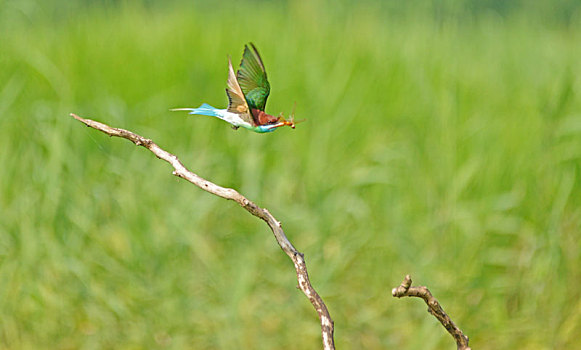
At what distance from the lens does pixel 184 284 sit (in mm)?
3838

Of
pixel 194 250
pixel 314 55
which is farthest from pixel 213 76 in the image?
pixel 194 250

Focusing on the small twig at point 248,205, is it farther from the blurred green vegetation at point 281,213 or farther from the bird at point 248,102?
the blurred green vegetation at point 281,213

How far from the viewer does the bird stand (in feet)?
2.15

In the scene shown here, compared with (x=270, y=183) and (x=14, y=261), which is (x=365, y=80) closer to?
(x=270, y=183)

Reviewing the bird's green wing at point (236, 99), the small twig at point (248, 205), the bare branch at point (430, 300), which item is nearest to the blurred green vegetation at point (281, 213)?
the bare branch at point (430, 300)

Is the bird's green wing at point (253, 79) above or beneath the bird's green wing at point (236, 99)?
above

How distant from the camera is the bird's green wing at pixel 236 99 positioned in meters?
0.67

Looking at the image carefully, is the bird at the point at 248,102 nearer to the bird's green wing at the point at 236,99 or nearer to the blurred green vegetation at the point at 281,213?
the bird's green wing at the point at 236,99

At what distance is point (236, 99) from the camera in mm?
686

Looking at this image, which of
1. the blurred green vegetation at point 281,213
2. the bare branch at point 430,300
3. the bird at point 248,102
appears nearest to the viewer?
the bird at point 248,102

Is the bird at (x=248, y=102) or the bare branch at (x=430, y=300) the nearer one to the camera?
the bird at (x=248, y=102)

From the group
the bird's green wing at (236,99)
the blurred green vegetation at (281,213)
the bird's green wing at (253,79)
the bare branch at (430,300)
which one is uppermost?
the blurred green vegetation at (281,213)

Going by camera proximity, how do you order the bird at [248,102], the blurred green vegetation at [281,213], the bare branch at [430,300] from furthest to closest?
the blurred green vegetation at [281,213]
the bare branch at [430,300]
the bird at [248,102]

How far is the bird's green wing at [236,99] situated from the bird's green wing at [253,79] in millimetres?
14
